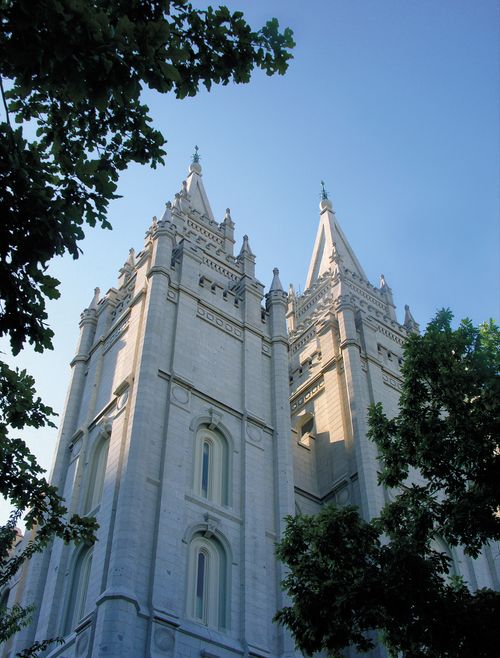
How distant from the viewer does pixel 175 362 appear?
86.3 ft

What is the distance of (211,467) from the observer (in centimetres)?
2492

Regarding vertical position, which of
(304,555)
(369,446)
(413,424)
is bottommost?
(304,555)

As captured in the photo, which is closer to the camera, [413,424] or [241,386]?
[413,424]

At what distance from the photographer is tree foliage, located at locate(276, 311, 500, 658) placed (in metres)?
13.6

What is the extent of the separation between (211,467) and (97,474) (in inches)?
139

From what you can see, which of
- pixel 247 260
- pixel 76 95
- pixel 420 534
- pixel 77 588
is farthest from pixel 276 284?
pixel 76 95

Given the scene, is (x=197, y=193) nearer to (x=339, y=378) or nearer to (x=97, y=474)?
(x=339, y=378)

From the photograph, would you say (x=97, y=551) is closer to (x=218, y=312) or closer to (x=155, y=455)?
(x=155, y=455)

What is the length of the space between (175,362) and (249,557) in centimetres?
671

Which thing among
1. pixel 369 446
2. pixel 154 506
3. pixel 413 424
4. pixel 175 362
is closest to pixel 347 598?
pixel 413 424

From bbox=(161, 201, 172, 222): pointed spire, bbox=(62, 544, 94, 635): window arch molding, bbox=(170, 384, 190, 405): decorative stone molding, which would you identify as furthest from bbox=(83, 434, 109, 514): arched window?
bbox=(161, 201, 172, 222): pointed spire

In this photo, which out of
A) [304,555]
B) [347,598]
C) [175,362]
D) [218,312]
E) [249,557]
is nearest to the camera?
[347,598]

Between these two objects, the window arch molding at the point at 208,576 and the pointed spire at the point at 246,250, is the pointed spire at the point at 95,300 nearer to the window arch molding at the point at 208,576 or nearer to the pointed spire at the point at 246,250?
the pointed spire at the point at 246,250

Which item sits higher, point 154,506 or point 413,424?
point 154,506
